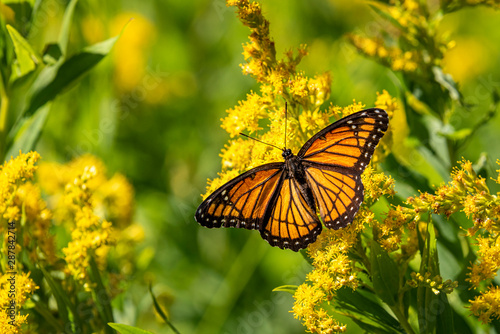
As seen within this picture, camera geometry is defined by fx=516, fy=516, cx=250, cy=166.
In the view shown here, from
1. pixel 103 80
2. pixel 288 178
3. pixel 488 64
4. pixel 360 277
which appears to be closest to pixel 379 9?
pixel 288 178

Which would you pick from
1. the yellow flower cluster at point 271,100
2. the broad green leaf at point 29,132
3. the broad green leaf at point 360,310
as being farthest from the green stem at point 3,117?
the broad green leaf at point 360,310

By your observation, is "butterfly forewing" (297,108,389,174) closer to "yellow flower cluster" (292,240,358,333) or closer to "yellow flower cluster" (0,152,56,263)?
"yellow flower cluster" (292,240,358,333)

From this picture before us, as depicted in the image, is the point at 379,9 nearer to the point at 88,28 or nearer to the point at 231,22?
the point at 88,28

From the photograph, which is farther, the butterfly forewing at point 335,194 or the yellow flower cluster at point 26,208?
the yellow flower cluster at point 26,208

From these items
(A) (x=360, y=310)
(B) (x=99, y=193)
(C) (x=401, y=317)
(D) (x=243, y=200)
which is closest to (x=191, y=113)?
(B) (x=99, y=193)

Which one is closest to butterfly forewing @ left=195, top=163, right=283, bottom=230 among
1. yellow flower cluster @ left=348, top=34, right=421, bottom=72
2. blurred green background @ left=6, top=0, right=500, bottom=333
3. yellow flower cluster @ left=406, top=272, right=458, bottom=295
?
yellow flower cluster @ left=406, top=272, right=458, bottom=295

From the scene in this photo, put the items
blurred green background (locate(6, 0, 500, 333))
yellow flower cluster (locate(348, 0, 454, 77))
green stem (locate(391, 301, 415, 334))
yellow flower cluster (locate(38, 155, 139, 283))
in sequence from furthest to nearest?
blurred green background (locate(6, 0, 500, 333)), yellow flower cluster (locate(348, 0, 454, 77)), yellow flower cluster (locate(38, 155, 139, 283)), green stem (locate(391, 301, 415, 334))

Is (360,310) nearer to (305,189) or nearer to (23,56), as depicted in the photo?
(305,189)

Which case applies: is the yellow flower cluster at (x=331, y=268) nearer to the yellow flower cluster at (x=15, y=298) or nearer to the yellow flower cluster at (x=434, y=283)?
the yellow flower cluster at (x=434, y=283)
